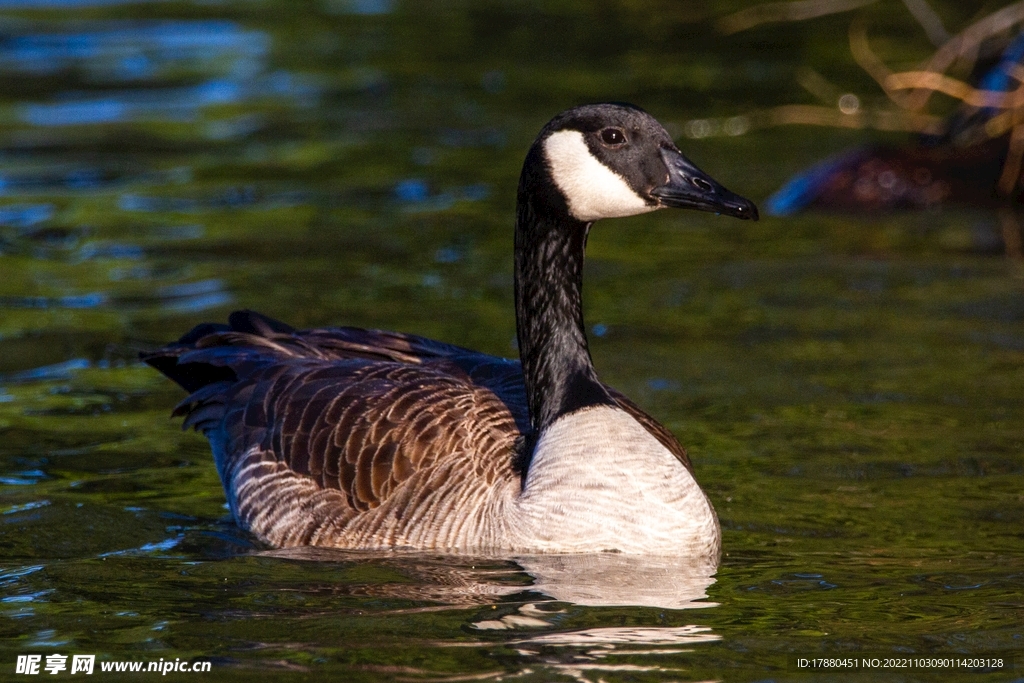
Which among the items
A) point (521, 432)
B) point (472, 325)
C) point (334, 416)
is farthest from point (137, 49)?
point (521, 432)

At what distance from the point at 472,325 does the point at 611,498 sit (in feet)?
17.2

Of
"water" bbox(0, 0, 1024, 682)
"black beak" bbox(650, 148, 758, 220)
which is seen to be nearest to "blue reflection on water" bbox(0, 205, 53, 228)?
"water" bbox(0, 0, 1024, 682)

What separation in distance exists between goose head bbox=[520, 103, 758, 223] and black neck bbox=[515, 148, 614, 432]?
0.38 ft

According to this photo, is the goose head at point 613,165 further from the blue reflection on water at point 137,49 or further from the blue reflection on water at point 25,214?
the blue reflection on water at point 137,49

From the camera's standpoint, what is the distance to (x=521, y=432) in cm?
920

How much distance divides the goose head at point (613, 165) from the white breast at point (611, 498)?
118cm

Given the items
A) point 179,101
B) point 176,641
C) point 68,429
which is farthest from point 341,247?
point 176,641

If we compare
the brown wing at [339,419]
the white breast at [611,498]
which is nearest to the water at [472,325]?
the white breast at [611,498]

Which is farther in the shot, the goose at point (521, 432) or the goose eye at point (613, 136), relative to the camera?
the goose eye at point (613, 136)

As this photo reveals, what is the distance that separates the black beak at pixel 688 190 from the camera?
831 centimetres

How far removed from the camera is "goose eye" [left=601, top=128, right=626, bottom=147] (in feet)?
28.1

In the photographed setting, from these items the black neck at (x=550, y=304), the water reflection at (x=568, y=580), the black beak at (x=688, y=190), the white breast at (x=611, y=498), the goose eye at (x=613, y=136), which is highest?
the goose eye at (x=613, y=136)

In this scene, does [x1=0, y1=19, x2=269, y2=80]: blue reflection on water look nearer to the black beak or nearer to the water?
the water

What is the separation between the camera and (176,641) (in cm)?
761
